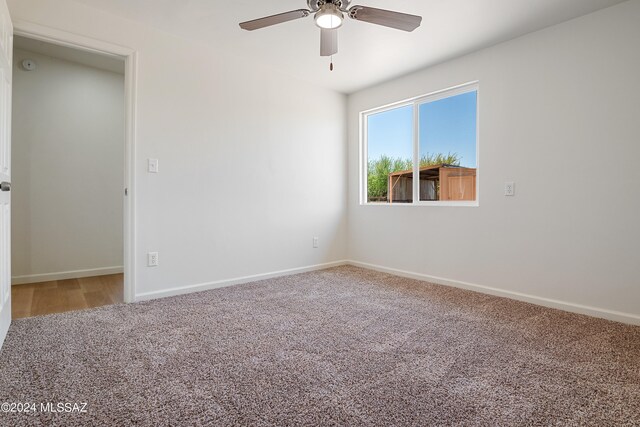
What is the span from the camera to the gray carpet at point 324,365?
1259 mm

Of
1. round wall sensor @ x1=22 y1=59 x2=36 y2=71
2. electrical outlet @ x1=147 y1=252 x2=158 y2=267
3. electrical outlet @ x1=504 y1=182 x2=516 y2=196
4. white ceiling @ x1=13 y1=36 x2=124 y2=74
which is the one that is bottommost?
electrical outlet @ x1=147 y1=252 x2=158 y2=267

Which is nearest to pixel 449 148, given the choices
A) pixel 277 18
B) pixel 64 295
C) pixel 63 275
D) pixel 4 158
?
pixel 277 18

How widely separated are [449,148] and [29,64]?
421 cm

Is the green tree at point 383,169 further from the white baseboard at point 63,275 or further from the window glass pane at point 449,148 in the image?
the white baseboard at point 63,275

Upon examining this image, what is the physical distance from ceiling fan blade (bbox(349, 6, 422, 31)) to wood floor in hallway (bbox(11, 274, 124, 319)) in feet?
9.05

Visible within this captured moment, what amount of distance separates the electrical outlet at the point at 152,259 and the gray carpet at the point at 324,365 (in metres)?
0.36

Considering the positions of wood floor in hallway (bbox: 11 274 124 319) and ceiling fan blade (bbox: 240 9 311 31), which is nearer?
ceiling fan blade (bbox: 240 9 311 31)

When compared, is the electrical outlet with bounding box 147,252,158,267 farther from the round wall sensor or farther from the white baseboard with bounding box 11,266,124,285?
the round wall sensor

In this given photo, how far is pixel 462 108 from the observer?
322 cm

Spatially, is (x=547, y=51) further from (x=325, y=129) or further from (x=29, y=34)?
(x=29, y=34)

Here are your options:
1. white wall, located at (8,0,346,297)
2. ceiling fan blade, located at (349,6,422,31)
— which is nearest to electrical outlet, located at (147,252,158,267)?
white wall, located at (8,0,346,297)

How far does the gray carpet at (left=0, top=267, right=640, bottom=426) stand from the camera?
1259mm

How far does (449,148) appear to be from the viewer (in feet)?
10.9

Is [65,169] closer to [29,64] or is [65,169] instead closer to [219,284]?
[29,64]
